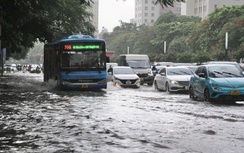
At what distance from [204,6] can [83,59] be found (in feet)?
400

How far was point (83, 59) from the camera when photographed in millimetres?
24469

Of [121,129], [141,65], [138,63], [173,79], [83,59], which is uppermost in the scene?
[83,59]

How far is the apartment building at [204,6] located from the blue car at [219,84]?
119 meters

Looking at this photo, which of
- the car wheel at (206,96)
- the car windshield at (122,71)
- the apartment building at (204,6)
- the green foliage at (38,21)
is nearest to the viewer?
the car wheel at (206,96)

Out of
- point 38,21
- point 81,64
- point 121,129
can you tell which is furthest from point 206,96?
point 38,21

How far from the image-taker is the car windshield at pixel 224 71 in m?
17.7

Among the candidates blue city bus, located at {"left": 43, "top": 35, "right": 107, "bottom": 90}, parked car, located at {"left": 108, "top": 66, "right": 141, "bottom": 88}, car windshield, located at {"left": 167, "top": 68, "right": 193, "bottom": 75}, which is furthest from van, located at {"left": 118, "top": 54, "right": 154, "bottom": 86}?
blue city bus, located at {"left": 43, "top": 35, "right": 107, "bottom": 90}

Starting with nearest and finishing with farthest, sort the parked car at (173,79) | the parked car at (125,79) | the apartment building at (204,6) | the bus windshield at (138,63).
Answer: the parked car at (173,79), the parked car at (125,79), the bus windshield at (138,63), the apartment building at (204,6)

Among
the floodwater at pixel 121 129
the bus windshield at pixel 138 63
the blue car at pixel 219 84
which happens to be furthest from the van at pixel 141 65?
the floodwater at pixel 121 129

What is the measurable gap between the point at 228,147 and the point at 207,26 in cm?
7324

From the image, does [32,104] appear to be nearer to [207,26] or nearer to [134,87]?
[134,87]

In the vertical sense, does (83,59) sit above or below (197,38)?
below

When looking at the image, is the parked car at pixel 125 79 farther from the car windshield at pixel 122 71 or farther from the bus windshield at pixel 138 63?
the bus windshield at pixel 138 63

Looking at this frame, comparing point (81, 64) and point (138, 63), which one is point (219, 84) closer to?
point (81, 64)
